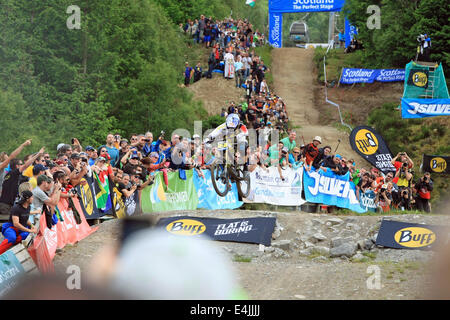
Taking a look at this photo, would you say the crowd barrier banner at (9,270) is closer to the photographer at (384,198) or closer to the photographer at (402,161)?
the photographer at (384,198)

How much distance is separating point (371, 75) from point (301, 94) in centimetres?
481

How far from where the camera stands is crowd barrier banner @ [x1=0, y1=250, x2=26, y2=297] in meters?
8.23

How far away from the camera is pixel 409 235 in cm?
1334

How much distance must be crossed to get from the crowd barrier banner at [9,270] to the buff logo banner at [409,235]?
824 cm

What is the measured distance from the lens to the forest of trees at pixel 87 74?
25.0m

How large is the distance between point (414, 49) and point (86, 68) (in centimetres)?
1998

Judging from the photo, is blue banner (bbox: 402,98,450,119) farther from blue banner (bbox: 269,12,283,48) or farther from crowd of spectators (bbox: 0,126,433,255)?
blue banner (bbox: 269,12,283,48)

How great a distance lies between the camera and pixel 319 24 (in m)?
106

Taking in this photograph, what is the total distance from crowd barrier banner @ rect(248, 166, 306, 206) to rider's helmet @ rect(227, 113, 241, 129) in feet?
15.5

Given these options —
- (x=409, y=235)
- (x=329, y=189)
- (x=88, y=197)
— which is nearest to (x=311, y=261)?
(x=409, y=235)

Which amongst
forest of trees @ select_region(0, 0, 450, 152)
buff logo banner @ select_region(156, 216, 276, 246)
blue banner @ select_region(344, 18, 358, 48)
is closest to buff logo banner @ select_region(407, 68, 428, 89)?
forest of trees @ select_region(0, 0, 450, 152)

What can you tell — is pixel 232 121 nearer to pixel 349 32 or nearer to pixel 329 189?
pixel 329 189

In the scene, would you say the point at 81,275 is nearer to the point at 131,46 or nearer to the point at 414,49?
the point at 131,46

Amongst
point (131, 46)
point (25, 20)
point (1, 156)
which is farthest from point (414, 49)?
point (1, 156)
